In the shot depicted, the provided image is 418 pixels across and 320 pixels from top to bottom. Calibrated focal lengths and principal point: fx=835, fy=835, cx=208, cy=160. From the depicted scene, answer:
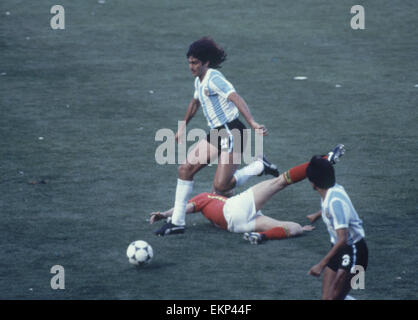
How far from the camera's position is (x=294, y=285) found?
8.91 m

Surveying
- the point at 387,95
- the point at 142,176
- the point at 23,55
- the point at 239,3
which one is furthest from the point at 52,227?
the point at 239,3

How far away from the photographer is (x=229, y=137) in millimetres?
10531

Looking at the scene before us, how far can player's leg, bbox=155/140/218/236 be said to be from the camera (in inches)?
410

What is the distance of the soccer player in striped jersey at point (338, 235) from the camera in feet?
26.1

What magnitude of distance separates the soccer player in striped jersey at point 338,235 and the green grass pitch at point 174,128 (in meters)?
0.65

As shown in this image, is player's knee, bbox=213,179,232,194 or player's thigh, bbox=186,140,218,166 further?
player's knee, bbox=213,179,232,194

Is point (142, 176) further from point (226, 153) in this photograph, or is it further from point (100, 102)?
point (100, 102)

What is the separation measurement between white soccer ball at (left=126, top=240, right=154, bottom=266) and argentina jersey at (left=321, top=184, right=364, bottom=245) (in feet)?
7.37
